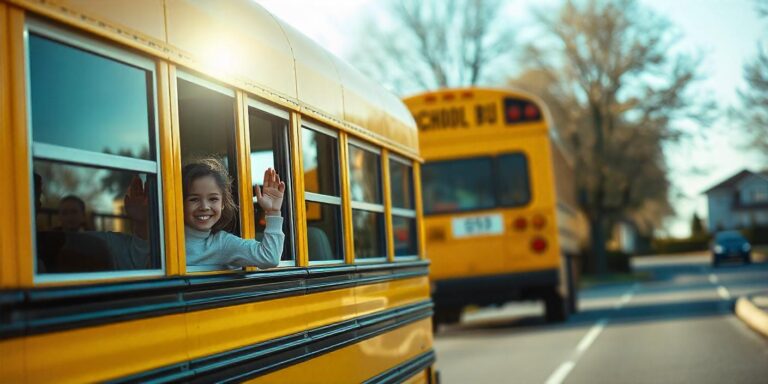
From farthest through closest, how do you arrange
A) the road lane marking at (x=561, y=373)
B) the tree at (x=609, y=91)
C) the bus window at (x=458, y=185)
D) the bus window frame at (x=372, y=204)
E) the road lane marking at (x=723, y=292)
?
the tree at (x=609, y=91)
the road lane marking at (x=723, y=292)
the bus window at (x=458, y=185)
the road lane marking at (x=561, y=373)
the bus window frame at (x=372, y=204)

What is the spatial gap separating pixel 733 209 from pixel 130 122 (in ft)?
342

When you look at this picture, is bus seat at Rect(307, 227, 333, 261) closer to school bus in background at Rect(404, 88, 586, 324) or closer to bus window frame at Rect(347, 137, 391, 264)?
bus window frame at Rect(347, 137, 391, 264)

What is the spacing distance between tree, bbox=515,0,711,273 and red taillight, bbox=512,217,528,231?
92.3 feet

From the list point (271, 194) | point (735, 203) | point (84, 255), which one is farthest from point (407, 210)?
point (735, 203)

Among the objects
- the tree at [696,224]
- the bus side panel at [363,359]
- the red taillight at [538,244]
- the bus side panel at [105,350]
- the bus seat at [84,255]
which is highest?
the tree at [696,224]

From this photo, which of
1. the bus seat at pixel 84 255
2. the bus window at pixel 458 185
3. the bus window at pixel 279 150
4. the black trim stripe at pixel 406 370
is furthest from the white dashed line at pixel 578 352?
the bus seat at pixel 84 255

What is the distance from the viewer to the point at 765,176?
A: 1144 inches

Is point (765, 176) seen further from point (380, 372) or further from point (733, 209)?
point (733, 209)

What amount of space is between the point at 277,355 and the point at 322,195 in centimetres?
113

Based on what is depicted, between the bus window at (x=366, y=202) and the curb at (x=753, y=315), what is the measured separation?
7806 millimetres

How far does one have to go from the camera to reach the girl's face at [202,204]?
3.67 m

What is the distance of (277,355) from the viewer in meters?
4.00

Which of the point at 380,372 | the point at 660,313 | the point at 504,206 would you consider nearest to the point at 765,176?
the point at 660,313

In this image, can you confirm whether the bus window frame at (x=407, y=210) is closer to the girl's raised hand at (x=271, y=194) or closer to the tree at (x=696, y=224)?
the girl's raised hand at (x=271, y=194)
